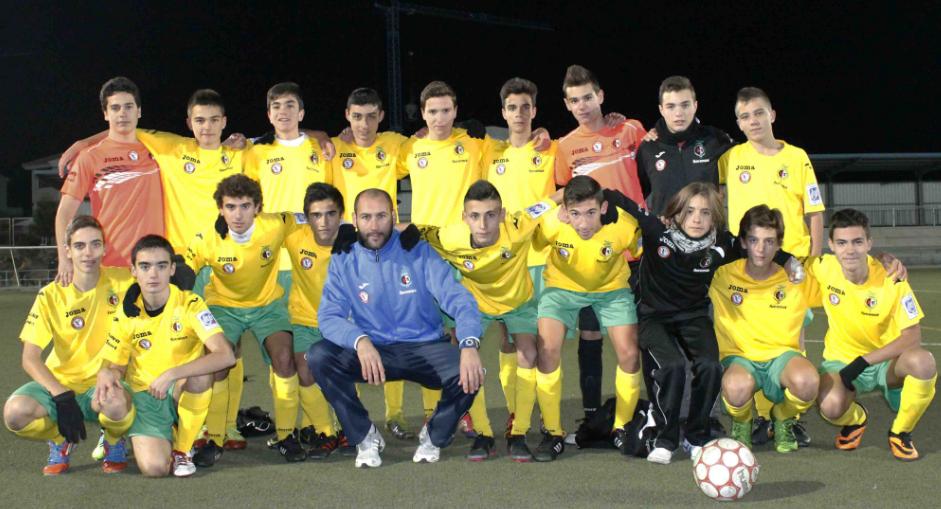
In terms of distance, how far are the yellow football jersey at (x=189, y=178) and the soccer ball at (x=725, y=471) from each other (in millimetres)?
3542

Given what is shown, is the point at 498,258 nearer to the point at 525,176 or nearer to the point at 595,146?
the point at 525,176

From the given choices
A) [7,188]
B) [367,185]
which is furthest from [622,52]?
[367,185]

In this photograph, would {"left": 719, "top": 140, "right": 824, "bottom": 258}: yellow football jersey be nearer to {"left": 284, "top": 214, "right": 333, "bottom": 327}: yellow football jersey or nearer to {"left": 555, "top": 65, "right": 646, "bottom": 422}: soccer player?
{"left": 555, "top": 65, "right": 646, "bottom": 422}: soccer player

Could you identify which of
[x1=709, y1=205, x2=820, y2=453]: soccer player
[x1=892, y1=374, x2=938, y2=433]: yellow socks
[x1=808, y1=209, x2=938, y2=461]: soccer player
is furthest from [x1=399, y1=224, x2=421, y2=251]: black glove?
[x1=892, y1=374, x2=938, y2=433]: yellow socks

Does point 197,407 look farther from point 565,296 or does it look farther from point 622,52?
point 622,52

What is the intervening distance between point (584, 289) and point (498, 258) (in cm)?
52

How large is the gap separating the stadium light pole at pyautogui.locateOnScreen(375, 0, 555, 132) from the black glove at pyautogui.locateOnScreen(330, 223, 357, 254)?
42741mm

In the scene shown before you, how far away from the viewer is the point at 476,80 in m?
50.1

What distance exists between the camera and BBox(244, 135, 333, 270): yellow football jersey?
605 centimetres

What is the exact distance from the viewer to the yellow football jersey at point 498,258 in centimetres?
511

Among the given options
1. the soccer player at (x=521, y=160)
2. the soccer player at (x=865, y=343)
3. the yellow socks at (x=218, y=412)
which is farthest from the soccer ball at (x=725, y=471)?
the yellow socks at (x=218, y=412)

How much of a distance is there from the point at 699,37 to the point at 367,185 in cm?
3897

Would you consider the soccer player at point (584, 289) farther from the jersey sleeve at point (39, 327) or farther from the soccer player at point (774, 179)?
the jersey sleeve at point (39, 327)

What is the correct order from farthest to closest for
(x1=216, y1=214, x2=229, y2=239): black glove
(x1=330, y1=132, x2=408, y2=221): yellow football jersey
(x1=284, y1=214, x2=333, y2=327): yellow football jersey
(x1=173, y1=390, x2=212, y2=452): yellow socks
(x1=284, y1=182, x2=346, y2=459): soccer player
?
(x1=330, y1=132, x2=408, y2=221): yellow football jersey, (x1=284, y1=214, x2=333, y2=327): yellow football jersey, (x1=216, y1=214, x2=229, y2=239): black glove, (x1=284, y1=182, x2=346, y2=459): soccer player, (x1=173, y1=390, x2=212, y2=452): yellow socks
